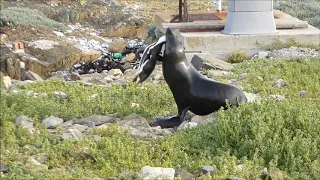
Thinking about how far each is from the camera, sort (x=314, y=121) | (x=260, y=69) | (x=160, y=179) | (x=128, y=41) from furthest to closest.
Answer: (x=128, y=41)
(x=260, y=69)
(x=314, y=121)
(x=160, y=179)

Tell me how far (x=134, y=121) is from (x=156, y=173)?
180 cm

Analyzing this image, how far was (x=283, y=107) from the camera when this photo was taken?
602 centimetres

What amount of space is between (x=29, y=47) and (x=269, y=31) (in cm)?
624

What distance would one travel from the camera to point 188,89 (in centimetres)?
664

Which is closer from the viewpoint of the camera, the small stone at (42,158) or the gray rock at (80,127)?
the small stone at (42,158)

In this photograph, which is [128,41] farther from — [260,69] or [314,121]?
[314,121]

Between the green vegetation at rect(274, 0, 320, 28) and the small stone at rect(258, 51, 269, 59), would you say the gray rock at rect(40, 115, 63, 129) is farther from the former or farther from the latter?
the green vegetation at rect(274, 0, 320, 28)

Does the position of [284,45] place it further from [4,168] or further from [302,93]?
[4,168]

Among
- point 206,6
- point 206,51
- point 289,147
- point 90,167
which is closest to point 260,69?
point 206,51

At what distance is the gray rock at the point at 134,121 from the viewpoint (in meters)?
6.27

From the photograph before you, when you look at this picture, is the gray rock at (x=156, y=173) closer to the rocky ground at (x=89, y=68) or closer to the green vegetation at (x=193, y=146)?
the rocky ground at (x=89, y=68)

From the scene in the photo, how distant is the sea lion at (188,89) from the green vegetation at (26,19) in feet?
37.3

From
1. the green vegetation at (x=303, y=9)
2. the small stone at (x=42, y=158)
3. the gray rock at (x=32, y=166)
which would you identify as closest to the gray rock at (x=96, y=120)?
the small stone at (x=42, y=158)

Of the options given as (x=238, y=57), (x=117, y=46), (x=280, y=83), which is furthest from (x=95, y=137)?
(x=117, y=46)
